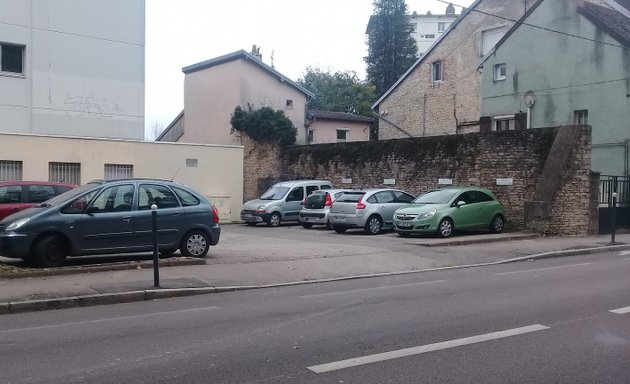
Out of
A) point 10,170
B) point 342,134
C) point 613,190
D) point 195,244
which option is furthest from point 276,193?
point 342,134

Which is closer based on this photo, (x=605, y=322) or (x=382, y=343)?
(x=382, y=343)

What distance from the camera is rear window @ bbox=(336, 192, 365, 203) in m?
20.2

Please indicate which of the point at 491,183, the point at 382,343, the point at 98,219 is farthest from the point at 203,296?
the point at 491,183

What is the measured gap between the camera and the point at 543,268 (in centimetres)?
1312

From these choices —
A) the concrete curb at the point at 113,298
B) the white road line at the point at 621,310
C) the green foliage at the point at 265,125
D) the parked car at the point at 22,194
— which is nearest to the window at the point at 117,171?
the parked car at the point at 22,194

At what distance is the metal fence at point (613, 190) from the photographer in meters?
21.6

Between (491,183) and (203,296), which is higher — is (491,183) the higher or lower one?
the higher one

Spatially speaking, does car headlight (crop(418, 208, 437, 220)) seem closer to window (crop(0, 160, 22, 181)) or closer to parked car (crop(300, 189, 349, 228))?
parked car (crop(300, 189, 349, 228))

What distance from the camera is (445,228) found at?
17.9 metres

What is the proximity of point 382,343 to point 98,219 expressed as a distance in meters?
6.65

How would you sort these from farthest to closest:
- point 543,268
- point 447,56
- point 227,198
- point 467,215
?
point 447,56 → point 227,198 → point 467,215 → point 543,268

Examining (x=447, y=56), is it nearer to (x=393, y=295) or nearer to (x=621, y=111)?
(x=621, y=111)

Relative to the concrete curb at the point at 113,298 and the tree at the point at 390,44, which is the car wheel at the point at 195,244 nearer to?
the concrete curb at the point at 113,298

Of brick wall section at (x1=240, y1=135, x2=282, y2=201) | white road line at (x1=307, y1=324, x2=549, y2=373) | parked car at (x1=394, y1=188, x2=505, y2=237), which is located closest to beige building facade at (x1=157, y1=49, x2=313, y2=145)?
brick wall section at (x1=240, y1=135, x2=282, y2=201)
